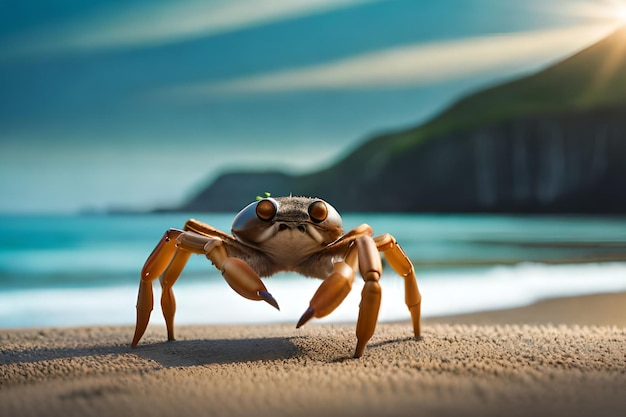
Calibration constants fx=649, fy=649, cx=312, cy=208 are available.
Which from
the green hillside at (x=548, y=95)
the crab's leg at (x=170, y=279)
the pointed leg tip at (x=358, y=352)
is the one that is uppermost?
the green hillside at (x=548, y=95)

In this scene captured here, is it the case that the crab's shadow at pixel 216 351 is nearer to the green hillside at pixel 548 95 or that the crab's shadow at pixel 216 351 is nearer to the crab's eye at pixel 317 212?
the crab's eye at pixel 317 212

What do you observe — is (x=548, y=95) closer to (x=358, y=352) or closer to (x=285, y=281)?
(x=285, y=281)

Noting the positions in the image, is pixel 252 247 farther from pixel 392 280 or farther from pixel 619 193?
pixel 619 193

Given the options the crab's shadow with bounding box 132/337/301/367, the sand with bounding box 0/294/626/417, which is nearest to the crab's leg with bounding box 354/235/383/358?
the sand with bounding box 0/294/626/417

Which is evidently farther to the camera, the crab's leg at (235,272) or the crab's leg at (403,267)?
the crab's leg at (403,267)

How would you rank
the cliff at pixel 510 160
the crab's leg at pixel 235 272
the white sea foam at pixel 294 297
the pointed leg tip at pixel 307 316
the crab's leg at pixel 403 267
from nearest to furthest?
the pointed leg tip at pixel 307 316
the crab's leg at pixel 235 272
the crab's leg at pixel 403 267
the white sea foam at pixel 294 297
the cliff at pixel 510 160

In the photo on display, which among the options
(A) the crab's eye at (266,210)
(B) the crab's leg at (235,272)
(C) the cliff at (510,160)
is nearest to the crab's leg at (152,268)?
(B) the crab's leg at (235,272)

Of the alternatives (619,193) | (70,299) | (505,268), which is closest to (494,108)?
(619,193)
